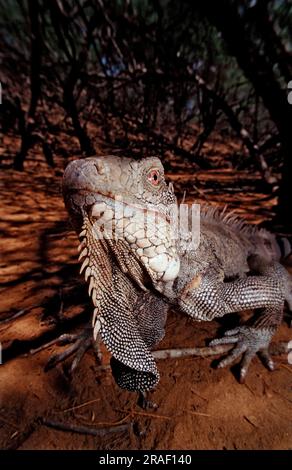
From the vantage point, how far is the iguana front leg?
2.21 m

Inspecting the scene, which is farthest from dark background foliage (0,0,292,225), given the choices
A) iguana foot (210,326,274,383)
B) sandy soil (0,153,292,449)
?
sandy soil (0,153,292,449)

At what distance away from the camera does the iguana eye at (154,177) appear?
1.76 meters

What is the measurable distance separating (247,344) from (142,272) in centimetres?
106

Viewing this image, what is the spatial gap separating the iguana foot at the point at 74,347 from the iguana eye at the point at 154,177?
1379 millimetres

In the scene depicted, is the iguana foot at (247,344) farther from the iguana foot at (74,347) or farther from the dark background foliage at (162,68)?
the dark background foliage at (162,68)

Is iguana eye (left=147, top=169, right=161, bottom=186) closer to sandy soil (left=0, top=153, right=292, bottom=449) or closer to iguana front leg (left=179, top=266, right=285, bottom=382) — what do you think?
iguana front leg (left=179, top=266, right=285, bottom=382)

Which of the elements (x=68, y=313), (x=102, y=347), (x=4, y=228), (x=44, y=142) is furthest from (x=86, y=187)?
(x=44, y=142)

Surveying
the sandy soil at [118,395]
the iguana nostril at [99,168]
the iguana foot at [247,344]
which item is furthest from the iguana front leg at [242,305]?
the iguana nostril at [99,168]

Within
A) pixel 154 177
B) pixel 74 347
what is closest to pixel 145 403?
pixel 74 347

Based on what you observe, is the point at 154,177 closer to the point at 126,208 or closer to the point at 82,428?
the point at 126,208

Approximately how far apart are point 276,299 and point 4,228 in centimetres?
374

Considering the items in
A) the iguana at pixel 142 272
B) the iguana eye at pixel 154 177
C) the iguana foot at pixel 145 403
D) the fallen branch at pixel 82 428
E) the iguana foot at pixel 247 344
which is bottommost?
the fallen branch at pixel 82 428

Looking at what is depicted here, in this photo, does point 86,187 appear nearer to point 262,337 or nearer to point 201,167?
point 262,337

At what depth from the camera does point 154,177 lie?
178cm
